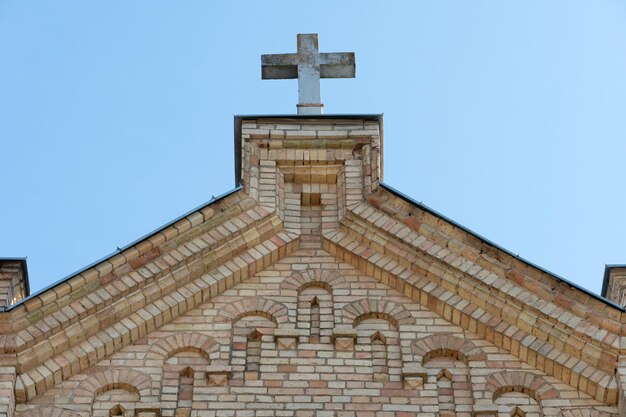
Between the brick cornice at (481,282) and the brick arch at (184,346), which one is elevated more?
the brick cornice at (481,282)

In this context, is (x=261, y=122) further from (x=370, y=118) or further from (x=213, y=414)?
(x=213, y=414)

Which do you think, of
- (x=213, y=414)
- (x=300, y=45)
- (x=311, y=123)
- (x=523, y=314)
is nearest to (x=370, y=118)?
(x=311, y=123)

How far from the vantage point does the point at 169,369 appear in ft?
50.5

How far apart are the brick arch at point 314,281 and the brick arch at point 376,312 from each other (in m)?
0.34

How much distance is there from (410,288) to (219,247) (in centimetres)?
193

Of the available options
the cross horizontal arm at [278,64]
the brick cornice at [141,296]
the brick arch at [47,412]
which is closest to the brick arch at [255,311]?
the brick cornice at [141,296]

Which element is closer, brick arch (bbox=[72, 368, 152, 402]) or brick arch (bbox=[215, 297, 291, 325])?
brick arch (bbox=[72, 368, 152, 402])

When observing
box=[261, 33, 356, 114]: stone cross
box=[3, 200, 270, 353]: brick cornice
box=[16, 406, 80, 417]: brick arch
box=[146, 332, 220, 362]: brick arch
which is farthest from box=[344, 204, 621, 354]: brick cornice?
box=[16, 406, 80, 417]: brick arch

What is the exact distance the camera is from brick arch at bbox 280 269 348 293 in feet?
53.9

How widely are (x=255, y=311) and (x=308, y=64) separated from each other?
411cm

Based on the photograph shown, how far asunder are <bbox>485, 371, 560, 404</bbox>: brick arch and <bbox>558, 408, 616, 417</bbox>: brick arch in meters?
0.24

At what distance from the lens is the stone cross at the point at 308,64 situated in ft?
63.0

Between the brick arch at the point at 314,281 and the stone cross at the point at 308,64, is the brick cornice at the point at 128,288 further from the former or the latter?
the stone cross at the point at 308,64

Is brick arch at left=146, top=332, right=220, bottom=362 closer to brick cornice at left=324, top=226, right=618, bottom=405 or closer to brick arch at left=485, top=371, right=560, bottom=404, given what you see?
brick cornice at left=324, top=226, right=618, bottom=405
